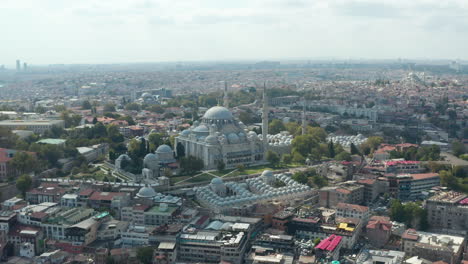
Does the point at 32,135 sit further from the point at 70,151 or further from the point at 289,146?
the point at 289,146

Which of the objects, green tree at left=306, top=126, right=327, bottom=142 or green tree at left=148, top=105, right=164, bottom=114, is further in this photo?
green tree at left=148, top=105, right=164, bottom=114

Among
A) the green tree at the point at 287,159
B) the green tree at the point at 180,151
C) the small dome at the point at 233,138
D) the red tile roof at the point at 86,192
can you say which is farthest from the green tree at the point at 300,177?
the red tile roof at the point at 86,192

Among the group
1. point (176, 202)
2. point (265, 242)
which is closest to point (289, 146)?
point (176, 202)

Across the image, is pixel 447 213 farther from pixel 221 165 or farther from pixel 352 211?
pixel 221 165

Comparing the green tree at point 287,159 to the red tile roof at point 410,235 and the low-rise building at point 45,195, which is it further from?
the low-rise building at point 45,195

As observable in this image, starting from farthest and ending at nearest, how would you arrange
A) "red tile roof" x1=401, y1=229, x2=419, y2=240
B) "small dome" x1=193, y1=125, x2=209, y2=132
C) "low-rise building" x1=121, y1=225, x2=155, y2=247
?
1. "small dome" x1=193, y1=125, x2=209, y2=132
2. "low-rise building" x1=121, y1=225, x2=155, y2=247
3. "red tile roof" x1=401, y1=229, x2=419, y2=240

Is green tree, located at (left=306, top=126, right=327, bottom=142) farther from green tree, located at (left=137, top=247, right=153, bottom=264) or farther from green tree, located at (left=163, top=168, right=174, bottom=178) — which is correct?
green tree, located at (left=137, top=247, right=153, bottom=264)

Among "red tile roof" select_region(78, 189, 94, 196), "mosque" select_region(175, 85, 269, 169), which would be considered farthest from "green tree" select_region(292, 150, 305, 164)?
"red tile roof" select_region(78, 189, 94, 196)

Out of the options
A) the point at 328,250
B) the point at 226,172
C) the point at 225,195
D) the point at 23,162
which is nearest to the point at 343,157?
the point at 226,172
